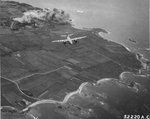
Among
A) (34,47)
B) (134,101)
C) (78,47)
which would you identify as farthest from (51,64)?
(134,101)

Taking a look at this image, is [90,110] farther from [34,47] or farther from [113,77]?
[34,47]

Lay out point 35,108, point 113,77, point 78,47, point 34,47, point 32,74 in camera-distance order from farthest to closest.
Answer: point 78,47
point 34,47
point 113,77
point 32,74
point 35,108

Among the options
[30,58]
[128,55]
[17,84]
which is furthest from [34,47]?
[128,55]

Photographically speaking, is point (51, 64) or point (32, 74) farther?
point (51, 64)

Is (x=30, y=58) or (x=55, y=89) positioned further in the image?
(x=30, y=58)

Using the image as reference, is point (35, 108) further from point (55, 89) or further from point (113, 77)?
point (113, 77)

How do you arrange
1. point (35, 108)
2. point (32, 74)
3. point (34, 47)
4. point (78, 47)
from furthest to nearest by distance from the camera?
point (78, 47) < point (34, 47) < point (32, 74) < point (35, 108)

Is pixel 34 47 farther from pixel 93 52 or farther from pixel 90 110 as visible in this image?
pixel 90 110

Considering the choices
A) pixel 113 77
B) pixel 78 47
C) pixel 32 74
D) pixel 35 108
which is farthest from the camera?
pixel 78 47

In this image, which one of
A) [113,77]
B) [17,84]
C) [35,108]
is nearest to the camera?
[35,108]
